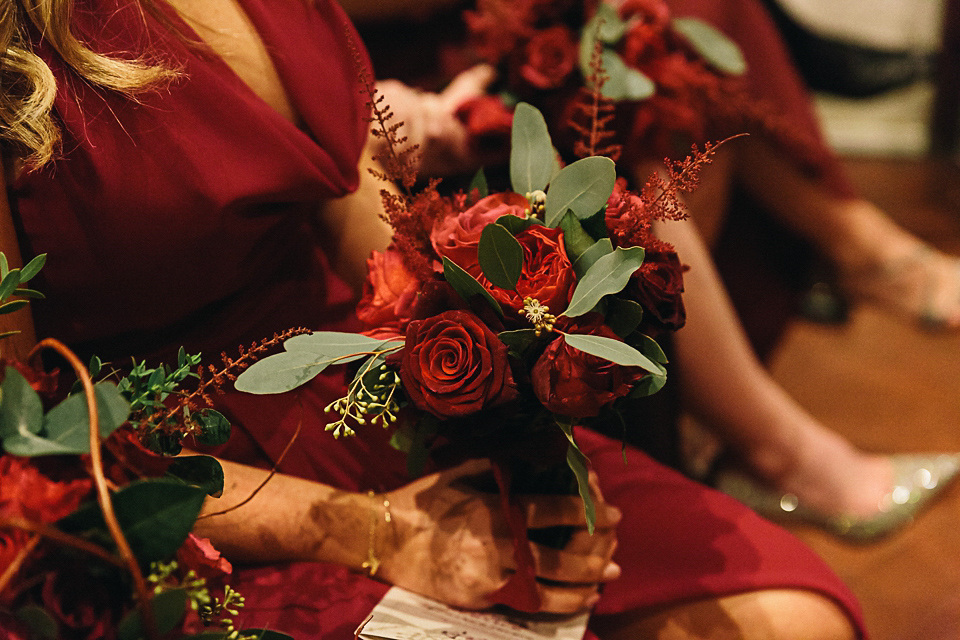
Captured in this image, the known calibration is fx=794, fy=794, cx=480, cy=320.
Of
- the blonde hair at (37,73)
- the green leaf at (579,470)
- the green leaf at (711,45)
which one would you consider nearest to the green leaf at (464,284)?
the green leaf at (579,470)

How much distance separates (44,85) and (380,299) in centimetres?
32

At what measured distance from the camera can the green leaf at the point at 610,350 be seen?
551mm

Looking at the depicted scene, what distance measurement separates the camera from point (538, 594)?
2.39 ft

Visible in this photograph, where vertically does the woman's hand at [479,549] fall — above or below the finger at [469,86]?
below

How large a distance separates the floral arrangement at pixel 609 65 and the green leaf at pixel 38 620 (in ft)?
2.90

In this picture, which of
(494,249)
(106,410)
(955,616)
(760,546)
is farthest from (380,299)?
(955,616)

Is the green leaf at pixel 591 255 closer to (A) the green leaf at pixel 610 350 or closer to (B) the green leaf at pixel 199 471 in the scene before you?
(A) the green leaf at pixel 610 350

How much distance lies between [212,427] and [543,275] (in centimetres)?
27

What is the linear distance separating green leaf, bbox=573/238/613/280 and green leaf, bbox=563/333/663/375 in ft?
0.18

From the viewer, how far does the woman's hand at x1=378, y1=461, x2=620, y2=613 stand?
2.43ft

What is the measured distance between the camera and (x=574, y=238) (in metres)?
0.63

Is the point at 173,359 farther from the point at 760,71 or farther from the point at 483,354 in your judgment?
the point at 760,71

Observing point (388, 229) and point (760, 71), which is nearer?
point (388, 229)

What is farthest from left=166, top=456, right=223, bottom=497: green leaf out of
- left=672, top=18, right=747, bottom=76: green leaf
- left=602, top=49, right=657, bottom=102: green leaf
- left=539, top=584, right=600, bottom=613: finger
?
left=672, top=18, right=747, bottom=76: green leaf
